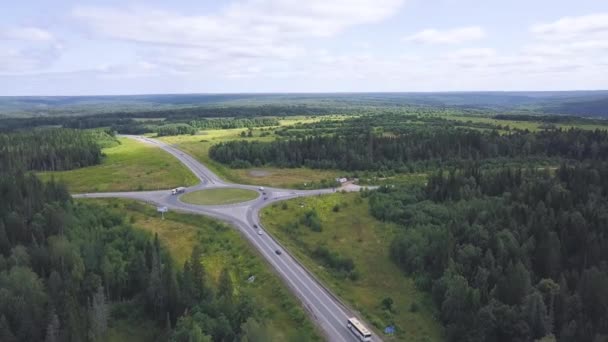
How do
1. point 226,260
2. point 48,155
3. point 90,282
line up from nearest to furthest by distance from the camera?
point 90,282 < point 226,260 < point 48,155

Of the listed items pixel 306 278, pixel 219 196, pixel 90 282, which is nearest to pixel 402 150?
pixel 219 196

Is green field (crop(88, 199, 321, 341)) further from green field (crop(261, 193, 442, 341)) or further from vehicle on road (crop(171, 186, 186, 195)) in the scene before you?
vehicle on road (crop(171, 186, 186, 195))

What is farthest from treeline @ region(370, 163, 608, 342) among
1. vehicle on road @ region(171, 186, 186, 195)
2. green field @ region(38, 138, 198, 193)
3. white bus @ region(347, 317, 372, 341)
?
green field @ region(38, 138, 198, 193)

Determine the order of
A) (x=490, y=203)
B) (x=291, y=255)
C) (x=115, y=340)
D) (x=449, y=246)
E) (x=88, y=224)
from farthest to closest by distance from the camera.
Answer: (x=490, y=203), (x=88, y=224), (x=291, y=255), (x=449, y=246), (x=115, y=340)

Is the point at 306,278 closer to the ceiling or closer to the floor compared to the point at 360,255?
closer to the ceiling

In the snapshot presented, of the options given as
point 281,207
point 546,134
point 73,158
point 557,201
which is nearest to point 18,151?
point 73,158

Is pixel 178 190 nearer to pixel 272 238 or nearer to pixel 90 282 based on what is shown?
pixel 272 238

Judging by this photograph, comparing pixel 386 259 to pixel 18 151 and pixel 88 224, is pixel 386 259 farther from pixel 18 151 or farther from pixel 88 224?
pixel 18 151
